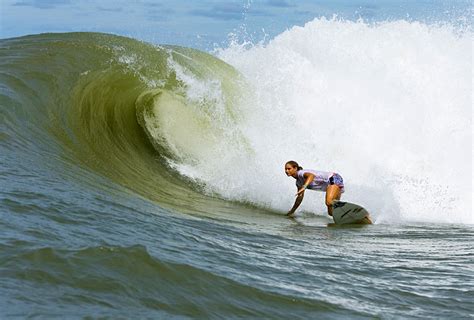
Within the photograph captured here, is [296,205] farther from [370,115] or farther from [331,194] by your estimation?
[370,115]

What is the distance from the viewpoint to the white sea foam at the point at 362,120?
1212 centimetres

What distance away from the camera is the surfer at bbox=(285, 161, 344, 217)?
10.7m

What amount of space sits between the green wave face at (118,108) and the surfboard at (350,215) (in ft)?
6.08

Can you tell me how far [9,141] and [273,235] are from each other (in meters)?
3.74

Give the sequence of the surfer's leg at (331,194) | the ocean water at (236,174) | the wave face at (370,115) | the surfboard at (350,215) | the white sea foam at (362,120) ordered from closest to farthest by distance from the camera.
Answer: the ocean water at (236,174)
the surfboard at (350,215)
the surfer's leg at (331,194)
the white sea foam at (362,120)
the wave face at (370,115)

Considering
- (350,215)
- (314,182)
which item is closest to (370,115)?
(314,182)

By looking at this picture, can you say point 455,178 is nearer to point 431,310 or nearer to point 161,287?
point 431,310

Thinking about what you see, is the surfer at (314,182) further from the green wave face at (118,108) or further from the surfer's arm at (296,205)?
the green wave face at (118,108)

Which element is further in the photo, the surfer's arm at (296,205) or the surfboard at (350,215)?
the surfer's arm at (296,205)

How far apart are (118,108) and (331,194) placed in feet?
15.5

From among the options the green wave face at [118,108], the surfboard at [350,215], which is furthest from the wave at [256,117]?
the surfboard at [350,215]

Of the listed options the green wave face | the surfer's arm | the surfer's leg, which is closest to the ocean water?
the green wave face

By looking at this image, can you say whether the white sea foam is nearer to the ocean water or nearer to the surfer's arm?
the ocean water

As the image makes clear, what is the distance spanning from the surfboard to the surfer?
0.51 meters
